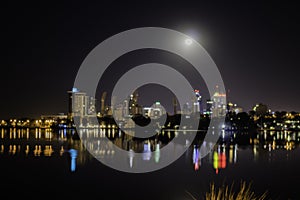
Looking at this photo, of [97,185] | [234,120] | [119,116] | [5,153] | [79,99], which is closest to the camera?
[97,185]

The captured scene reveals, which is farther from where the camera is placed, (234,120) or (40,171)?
(234,120)

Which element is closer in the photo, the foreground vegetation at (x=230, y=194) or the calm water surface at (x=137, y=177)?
the foreground vegetation at (x=230, y=194)

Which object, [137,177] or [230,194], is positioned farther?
[137,177]

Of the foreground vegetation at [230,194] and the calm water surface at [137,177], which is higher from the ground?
the foreground vegetation at [230,194]

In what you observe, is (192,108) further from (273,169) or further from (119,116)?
(273,169)

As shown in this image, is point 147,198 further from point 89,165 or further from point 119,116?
point 119,116

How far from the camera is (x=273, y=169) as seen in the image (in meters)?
18.0

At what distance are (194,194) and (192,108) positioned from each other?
80030 mm

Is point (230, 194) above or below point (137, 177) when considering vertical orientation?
above

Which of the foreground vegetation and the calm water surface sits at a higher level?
the foreground vegetation

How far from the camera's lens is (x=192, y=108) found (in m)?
92.0

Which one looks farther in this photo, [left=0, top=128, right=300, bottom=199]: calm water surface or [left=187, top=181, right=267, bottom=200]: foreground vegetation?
[left=0, top=128, right=300, bottom=199]: calm water surface

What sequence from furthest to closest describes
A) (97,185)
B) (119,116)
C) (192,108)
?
(119,116)
(192,108)
(97,185)

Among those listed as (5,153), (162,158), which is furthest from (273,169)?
(5,153)
